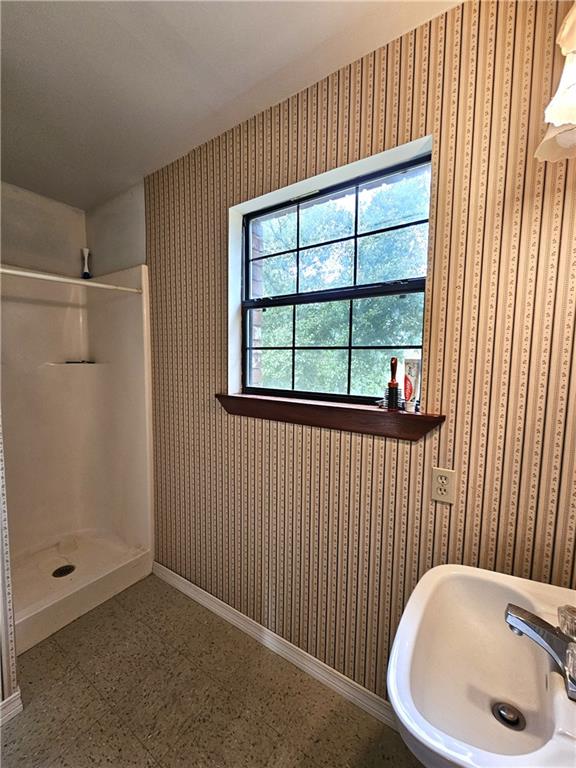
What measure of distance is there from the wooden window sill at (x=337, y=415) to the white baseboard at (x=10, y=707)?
4.66 ft

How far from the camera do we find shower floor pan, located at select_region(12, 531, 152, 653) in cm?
166

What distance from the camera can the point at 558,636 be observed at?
682 millimetres

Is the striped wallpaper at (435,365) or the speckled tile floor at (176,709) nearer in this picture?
the striped wallpaper at (435,365)

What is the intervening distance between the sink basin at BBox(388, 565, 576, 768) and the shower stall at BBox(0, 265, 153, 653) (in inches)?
72.7

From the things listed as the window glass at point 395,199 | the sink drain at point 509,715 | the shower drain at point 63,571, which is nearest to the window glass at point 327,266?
the window glass at point 395,199

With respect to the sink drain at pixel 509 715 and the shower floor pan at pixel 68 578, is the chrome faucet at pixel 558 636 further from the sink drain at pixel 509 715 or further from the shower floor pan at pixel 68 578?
the shower floor pan at pixel 68 578

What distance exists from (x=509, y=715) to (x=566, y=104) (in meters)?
1.38

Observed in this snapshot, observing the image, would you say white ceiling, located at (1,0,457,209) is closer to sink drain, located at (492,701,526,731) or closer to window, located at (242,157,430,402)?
window, located at (242,157,430,402)

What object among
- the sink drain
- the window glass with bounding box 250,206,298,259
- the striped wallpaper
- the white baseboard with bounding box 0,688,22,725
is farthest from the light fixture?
the white baseboard with bounding box 0,688,22,725

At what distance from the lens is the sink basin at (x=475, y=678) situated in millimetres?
549

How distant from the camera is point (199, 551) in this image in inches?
76.2

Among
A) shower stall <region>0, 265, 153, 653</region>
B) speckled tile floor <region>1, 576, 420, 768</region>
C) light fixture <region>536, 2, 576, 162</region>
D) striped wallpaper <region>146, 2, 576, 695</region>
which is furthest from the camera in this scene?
shower stall <region>0, 265, 153, 653</region>

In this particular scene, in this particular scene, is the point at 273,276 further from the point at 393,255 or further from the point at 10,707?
the point at 10,707

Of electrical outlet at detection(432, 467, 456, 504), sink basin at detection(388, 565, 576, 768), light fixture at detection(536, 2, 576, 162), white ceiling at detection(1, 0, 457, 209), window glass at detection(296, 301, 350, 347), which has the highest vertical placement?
white ceiling at detection(1, 0, 457, 209)
